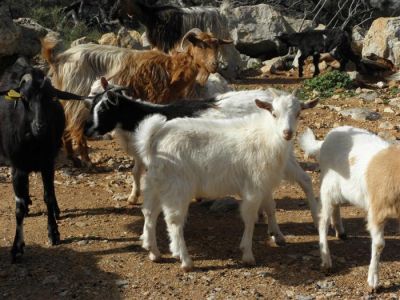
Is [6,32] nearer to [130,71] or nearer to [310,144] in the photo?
[130,71]

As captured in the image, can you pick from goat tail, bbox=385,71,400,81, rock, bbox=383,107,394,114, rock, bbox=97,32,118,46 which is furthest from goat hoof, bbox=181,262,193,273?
rock, bbox=97,32,118,46

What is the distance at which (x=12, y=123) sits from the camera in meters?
5.72

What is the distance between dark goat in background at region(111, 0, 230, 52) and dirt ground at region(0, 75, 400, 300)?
5.53m

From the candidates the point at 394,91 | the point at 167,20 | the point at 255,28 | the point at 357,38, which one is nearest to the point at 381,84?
the point at 394,91

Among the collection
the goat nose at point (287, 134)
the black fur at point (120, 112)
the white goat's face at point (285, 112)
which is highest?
the white goat's face at point (285, 112)

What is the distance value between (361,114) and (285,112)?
506 centimetres

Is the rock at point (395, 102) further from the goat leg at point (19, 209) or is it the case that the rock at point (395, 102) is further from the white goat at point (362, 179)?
the goat leg at point (19, 209)

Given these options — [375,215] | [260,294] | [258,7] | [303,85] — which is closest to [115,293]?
[260,294]

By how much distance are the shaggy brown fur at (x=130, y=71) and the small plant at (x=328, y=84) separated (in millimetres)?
4051

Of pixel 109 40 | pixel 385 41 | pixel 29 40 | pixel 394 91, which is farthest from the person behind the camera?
pixel 109 40

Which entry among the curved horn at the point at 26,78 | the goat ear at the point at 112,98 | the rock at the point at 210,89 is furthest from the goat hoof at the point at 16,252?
the rock at the point at 210,89

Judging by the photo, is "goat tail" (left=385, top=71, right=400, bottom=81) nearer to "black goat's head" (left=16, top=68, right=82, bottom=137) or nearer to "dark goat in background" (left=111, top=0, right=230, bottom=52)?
"dark goat in background" (left=111, top=0, right=230, bottom=52)

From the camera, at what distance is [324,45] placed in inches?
571

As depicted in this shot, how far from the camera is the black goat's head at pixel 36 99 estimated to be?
5.42 m
